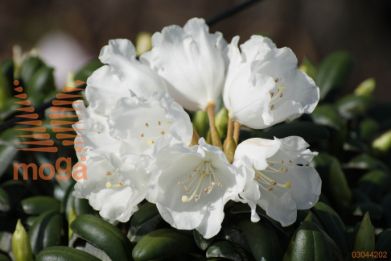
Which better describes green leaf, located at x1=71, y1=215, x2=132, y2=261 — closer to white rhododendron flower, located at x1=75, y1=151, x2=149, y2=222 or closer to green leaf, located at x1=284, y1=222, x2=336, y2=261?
white rhododendron flower, located at x1=75, y1=151, x2=149, y2=222

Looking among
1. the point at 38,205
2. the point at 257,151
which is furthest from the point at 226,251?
the point at 38,205

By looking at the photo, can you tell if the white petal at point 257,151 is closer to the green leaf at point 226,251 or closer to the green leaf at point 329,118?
the green leaf at point 226,251

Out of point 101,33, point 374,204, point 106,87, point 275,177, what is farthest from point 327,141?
point 101,33

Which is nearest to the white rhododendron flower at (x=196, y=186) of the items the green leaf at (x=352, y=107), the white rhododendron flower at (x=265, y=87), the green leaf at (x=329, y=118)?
the white rhododendron flower at (x=265, y=87)

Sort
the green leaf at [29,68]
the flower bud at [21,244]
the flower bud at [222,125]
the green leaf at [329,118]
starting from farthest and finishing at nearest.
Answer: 1. the green leaf at [29,68]
2. the green leaf at [329,118]
3. the flower bud at [222,125]
4. the flower bud at [21,244]

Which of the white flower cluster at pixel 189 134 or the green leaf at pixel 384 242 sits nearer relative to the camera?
the white flower cluster at pixel 189 134

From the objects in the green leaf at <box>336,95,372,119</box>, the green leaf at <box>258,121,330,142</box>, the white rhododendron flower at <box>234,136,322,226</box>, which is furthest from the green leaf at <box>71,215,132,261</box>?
the green leaf at <box>336,95,372,119</box>

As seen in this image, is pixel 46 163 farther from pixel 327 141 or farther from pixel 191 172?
pixel 327 141
